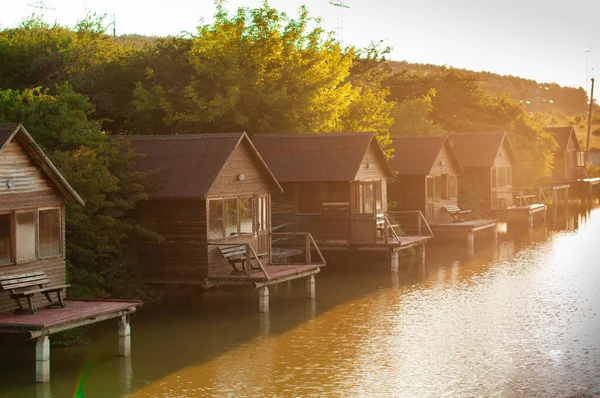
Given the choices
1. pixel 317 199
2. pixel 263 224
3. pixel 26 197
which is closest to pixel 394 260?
pixel 317 199

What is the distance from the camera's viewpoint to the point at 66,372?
74.8 feet

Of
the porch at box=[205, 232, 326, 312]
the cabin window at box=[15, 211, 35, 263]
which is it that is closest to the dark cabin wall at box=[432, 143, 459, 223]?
the porch at box=[205, 232, 326, 312]

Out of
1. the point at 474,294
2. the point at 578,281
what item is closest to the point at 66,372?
the point at 474,294

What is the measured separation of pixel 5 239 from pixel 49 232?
1.58 meters

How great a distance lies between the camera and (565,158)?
8938 cm

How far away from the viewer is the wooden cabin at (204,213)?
30641mm

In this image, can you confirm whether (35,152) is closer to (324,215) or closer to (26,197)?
(26,197)

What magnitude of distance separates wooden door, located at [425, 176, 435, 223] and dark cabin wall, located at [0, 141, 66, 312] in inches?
1093

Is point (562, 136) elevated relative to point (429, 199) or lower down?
elevated

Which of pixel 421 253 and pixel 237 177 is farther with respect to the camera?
pixel 421 253

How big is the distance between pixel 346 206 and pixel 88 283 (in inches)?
553

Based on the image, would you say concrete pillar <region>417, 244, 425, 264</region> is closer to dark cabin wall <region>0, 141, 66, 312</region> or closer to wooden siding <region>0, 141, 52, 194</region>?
dark cabin wall <region>0, 141, 66, 312</region>

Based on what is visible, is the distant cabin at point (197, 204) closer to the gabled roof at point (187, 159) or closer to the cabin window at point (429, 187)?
the gabled roof at point (187, 159)

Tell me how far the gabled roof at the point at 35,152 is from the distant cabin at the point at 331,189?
645 inches
